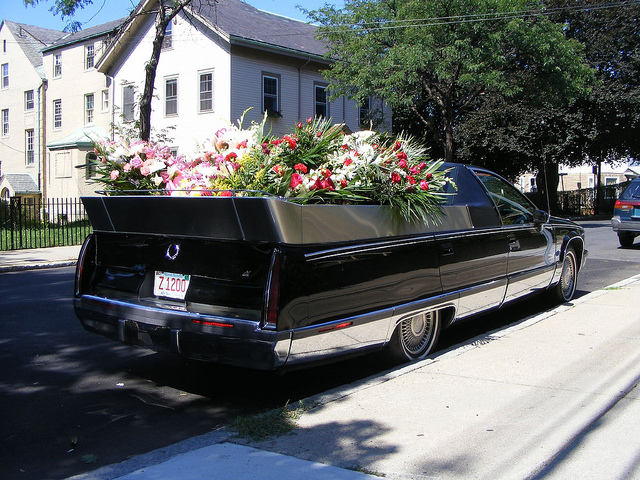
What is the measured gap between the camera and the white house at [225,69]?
24.9m

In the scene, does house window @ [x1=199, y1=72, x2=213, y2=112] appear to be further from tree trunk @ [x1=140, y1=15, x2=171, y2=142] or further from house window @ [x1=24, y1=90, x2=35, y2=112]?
house window @ [x1=24, y1=90, x2=35, y2=112]

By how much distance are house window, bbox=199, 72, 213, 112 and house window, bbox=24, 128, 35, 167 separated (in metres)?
16.7

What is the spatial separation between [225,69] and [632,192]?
50.7 ft

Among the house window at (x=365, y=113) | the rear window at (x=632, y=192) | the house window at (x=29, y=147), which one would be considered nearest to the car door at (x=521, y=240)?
the rear window at (x=632, y=192)

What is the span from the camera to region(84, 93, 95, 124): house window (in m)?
32.6

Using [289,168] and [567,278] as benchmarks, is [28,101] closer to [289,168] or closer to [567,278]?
[567,278]

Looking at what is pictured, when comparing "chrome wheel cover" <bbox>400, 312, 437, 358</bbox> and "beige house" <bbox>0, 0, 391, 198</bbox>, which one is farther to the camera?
"beige house" <bbox>0, 0, 391, 198</bbox>

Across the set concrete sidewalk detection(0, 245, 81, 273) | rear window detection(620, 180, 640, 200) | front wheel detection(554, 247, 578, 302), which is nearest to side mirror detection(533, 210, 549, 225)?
front wheel detection(554, 247, 578, 302)

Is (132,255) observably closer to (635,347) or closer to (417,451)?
(417,451)

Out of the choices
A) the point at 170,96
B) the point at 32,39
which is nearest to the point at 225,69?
the point at 170,96

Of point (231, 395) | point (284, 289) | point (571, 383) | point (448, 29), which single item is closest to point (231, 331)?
point (284, 289)

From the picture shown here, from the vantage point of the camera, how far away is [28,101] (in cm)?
3744

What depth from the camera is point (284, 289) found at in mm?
4176

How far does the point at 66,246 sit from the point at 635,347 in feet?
54.2
